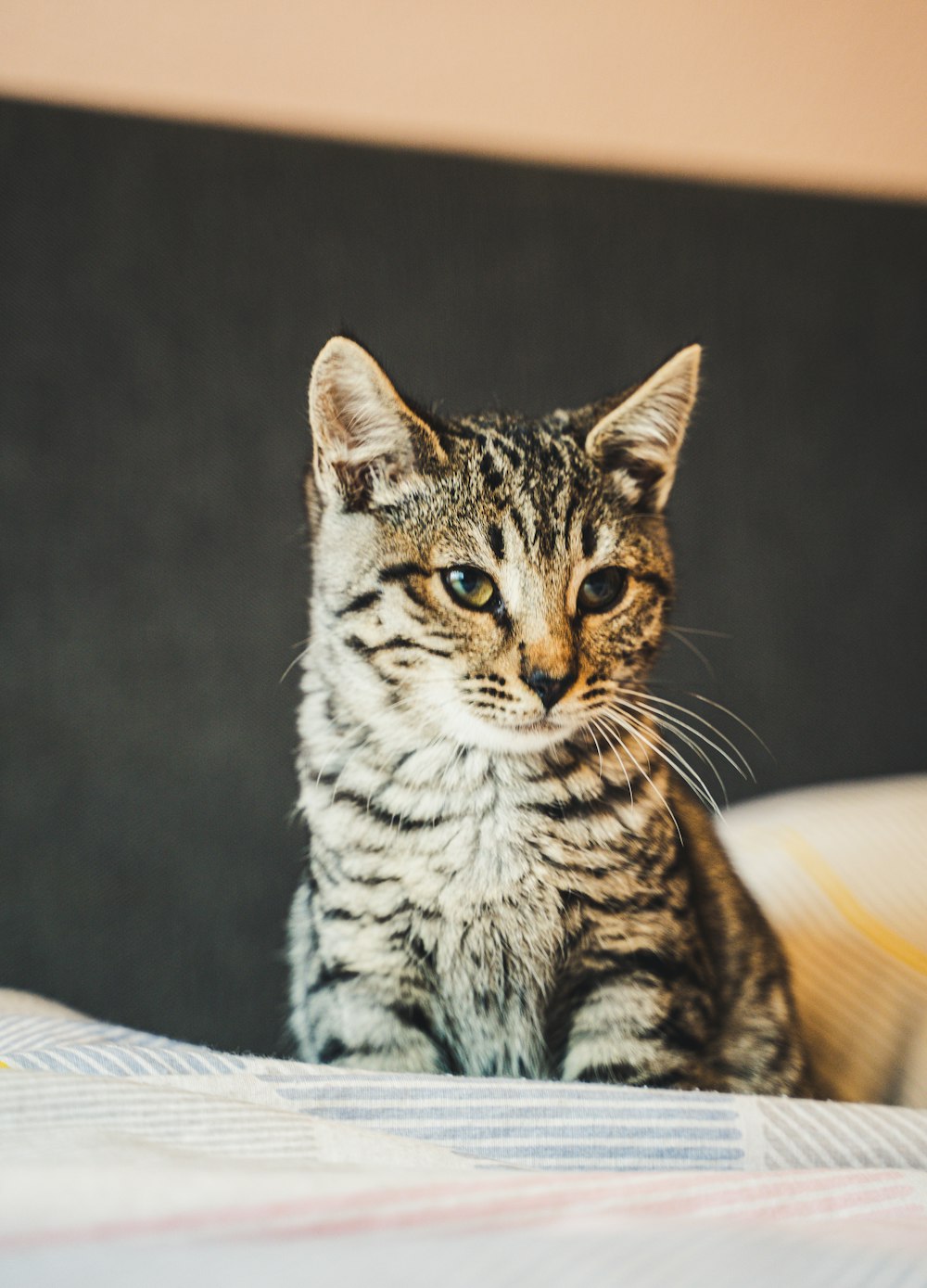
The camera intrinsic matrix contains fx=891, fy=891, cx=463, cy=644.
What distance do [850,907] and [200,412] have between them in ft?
Result: 2.60

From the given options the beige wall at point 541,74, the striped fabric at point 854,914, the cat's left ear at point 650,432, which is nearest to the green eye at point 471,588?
the cat's left ear at point 650,432

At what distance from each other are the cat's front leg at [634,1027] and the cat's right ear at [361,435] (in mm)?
342

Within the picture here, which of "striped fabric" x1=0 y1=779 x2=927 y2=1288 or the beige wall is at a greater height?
the beige wall

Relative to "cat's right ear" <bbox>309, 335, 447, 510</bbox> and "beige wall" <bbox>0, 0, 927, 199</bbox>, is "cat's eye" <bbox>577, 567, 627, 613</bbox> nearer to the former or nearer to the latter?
"cat's right ear" <bbox>309, 335, 447, 510</bbox>

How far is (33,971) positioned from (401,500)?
662mm

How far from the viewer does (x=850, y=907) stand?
0.81 meters

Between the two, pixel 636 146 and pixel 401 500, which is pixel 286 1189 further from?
pixel 636 146

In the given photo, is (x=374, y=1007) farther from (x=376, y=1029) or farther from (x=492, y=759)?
(x=492, y=759)

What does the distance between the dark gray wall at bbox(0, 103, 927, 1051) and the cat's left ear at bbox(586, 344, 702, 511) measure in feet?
0.91

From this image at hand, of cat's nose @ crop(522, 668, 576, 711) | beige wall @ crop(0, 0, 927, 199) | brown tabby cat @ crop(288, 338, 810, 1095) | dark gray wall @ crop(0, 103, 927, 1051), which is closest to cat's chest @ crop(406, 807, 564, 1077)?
brown tabby cat @ crop(288, 338, 810, 1095)

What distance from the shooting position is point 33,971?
90cm

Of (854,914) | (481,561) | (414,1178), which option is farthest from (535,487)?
(854,914)

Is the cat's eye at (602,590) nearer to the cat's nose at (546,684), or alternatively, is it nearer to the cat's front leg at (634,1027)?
the cat's nose at (546,684)

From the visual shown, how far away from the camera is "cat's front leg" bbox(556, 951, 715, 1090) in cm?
55
